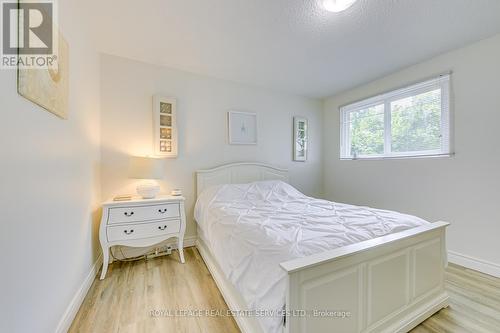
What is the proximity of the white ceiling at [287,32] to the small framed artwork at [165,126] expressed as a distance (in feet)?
1.58

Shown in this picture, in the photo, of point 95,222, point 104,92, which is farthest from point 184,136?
point 95,222

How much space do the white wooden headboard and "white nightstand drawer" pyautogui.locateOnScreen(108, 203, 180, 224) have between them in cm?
53

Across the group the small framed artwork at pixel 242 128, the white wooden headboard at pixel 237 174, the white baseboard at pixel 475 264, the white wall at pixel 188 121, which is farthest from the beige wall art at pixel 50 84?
the white baseboard at pixel 475 264

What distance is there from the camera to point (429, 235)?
1382mm

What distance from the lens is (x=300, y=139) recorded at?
3.48 meters

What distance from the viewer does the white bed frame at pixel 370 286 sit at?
2.92ft

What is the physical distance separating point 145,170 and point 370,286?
2132 millimetres

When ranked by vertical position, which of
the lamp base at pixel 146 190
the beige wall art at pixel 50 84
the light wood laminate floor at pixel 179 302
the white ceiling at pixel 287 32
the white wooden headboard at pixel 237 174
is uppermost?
the white ceiling at pixel 287 32

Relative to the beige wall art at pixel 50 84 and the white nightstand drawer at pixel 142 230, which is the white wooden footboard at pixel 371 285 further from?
the white nightstand drawer at pixel 142 230

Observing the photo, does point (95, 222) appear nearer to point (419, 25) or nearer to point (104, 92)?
point (104, 92)

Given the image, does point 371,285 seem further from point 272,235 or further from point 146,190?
point 146,190

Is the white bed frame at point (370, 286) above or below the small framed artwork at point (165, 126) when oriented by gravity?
below

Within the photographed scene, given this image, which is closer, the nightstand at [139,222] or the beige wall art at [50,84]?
the beige wall art at [50,84]

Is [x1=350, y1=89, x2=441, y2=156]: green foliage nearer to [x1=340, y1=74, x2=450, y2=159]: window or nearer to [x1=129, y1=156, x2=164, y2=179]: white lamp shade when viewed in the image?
[x1=340, y1=74, x2=450, y2=159]: window
